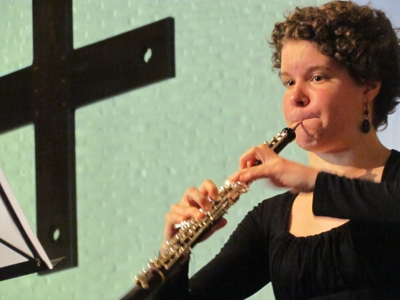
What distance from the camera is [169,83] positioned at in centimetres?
130

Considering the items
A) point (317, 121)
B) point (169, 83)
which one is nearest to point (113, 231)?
point (169, 83)

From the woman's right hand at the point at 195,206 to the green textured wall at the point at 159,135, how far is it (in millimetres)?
401

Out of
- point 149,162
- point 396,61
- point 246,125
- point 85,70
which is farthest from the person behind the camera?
point 85,70

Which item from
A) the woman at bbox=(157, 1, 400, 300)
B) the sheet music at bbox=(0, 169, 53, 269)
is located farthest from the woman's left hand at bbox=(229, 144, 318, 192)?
the sheet music at bbox=(0, 169, 53, 269)

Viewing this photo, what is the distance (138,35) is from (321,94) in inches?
28.2

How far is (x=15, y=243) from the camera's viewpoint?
93 centimetres

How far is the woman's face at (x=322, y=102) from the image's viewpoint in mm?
751

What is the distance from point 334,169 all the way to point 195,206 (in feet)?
0.67

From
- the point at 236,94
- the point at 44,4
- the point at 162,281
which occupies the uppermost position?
the point at 44,4

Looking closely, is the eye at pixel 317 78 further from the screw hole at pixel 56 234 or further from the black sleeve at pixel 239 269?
the screw hole at pixel 56 234

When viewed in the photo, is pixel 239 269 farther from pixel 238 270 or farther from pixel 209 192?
pixel 209 192

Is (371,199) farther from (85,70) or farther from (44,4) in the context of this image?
(44,4)

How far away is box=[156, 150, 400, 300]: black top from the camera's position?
67 cm

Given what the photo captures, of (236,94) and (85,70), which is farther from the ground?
(85,70)
